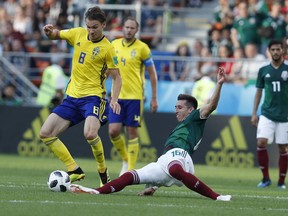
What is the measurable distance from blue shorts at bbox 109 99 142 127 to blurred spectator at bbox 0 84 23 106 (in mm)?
8765

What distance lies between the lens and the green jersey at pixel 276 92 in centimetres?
1570

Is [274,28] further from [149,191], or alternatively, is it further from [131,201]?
[131,201]

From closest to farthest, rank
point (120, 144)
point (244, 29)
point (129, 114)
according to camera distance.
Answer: point (129, 114) < point (120, 144) < point (244, 29)

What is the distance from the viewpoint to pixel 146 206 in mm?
10164

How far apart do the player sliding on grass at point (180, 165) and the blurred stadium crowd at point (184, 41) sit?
10654 millimetres

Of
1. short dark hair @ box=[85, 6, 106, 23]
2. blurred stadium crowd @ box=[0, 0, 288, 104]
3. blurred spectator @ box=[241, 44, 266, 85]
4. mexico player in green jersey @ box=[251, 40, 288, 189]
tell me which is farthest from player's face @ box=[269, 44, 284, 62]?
blurred spectator @ box=[241, 44, 266, 85]

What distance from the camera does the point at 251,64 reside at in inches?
905

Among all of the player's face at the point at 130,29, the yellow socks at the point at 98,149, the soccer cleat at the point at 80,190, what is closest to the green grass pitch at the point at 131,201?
the soccer cleat at the point at 80,190

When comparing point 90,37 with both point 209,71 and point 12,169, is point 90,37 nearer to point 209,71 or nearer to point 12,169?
point 12,169

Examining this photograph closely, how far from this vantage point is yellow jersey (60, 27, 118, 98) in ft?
42.8

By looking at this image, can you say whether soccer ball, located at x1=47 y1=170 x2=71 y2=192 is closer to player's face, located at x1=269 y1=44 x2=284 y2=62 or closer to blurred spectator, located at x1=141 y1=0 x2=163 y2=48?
player's face, located at x1=269 y1=44 x2=284 y2=62

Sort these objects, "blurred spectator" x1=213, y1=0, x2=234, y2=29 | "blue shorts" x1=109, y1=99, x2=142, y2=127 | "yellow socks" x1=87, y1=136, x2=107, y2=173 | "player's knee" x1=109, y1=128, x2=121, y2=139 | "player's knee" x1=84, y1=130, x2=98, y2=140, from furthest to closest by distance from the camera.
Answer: "blurred spectator" x1=213, y1=0, x2=234, y2=29, "blue shorts" x1=109, y1=99, x2=142, y2=127, "player's knee" x1=109, y1=128, x2=121, y2=139, "yellow socks" x1=87, y1=136, x2=107, y2=173, "player's knee" x1=84, y1=130, x2=98, y2=140

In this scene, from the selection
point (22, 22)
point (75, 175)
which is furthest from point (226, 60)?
point (75, 175)

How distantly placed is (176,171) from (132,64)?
18.9ft
